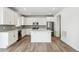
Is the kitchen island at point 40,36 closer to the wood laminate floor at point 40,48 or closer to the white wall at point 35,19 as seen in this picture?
the wood laminate floor at point 40,48

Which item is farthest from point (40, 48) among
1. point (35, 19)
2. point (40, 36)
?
point (35, 19)

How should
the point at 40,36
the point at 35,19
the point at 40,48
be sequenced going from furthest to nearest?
the point at 35,19 → the point at 40,36 → the point at 40,48

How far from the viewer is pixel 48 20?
1128cm

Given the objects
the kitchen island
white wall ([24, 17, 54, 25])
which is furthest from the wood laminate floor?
white wall ([24, 17, 54, 25])

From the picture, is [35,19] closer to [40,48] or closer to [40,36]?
[40,36]

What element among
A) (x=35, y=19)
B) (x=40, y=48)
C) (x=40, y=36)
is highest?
(x=35, y=19)

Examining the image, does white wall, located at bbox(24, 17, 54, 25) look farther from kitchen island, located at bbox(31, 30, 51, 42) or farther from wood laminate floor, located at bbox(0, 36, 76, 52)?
wood laminate floor, located at bbox(0, 36, 76, 52)

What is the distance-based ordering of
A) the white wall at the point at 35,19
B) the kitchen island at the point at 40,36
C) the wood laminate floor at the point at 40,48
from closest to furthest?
the wood laminate floor at the point at 40,48 → the kitchen island at the point at 40,36 → the white wall at the point at 35,19

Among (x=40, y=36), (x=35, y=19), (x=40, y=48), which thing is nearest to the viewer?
(x=40, y=48)

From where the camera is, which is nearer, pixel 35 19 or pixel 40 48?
pixel 40 48

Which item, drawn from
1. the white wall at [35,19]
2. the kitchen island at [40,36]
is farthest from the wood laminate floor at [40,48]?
the white wall at [35,19]

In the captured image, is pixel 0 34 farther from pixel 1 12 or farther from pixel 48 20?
pixel 48 20
